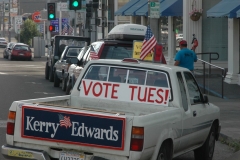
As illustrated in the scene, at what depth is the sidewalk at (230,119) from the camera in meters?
12.2

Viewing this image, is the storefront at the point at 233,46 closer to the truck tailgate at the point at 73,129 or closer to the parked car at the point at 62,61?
the parked car at the point at 62,61

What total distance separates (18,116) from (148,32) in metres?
9.42

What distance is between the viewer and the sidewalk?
39.9 ft

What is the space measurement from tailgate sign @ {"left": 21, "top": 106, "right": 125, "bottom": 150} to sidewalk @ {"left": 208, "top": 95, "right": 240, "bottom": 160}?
335 centimetres

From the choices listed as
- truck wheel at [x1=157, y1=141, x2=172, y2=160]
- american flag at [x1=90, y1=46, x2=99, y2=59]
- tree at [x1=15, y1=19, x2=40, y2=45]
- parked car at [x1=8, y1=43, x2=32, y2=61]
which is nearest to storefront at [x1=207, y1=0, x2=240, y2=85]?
american flag at [x1=90, y1=46, x2=99, y2=59]

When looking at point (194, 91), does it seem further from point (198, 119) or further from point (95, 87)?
point (95, 87)

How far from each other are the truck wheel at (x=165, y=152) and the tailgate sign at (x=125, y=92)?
766 mm

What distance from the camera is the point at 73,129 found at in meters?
7.51

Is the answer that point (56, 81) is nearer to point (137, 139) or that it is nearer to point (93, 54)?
point (93, 54)

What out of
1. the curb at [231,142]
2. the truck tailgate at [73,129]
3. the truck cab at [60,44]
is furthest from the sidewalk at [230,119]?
the truck cab at [60,44]

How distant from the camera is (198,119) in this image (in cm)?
926

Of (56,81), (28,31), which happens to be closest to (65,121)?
(56,81)

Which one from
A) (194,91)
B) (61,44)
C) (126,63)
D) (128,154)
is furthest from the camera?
(61,44)

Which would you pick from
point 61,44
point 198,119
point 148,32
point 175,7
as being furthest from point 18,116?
point 175,7
